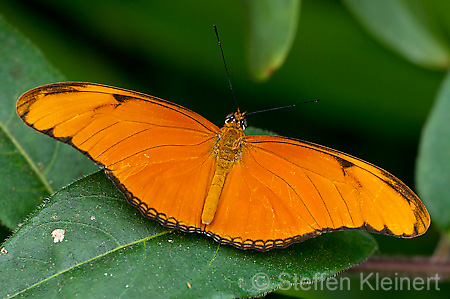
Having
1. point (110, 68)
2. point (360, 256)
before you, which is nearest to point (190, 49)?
point (110, 68)

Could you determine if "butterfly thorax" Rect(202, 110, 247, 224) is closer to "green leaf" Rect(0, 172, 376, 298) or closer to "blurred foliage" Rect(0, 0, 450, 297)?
"green leaf" Rect(0, 172, 376, 298)

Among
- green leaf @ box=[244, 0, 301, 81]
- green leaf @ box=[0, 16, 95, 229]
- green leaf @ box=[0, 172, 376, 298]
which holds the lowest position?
green leaf @ box=[0, 172, 376, 298]

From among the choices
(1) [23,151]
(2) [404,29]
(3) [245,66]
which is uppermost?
(2) [404,29]

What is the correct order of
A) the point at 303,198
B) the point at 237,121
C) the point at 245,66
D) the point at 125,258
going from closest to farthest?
1. the point at 125,258
2. the point at 303,198
3. the point at 237,121
4. the point at 245,66

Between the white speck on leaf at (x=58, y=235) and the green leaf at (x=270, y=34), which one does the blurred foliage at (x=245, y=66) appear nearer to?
the green leaf at (x=270, y=34)

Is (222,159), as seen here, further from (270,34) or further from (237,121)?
(270,34)

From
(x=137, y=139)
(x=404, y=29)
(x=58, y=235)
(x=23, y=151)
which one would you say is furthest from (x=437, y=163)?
(x=23, y=151)

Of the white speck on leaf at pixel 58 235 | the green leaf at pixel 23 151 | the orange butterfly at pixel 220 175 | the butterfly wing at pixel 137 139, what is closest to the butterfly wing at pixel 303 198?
the orange butterfly at pixel 220 175

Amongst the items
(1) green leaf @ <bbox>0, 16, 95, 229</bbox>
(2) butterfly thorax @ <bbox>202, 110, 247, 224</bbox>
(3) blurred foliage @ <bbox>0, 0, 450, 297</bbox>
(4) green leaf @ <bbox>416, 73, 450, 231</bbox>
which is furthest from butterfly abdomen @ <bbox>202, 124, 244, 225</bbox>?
(3) blurred foliage @ <bbox>0, 0, 450, 297</bbox>
